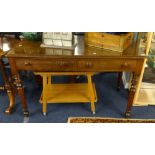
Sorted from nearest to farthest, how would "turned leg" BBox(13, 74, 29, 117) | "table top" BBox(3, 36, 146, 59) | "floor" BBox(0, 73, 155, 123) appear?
"table top" BBox(3, 36, 146, 59) → "turned leg" BBox(13, 74, 29, 117) → "floor" BBox(0, 73, 155, 123)

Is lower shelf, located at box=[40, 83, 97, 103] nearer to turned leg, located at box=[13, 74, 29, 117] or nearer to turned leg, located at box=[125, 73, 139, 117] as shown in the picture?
turned leg, located at box=[13, 74, 29, 117]

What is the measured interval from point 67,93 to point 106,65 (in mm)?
600

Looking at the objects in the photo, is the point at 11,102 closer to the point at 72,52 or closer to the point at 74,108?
the point at 74,108

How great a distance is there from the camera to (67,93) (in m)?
1.99

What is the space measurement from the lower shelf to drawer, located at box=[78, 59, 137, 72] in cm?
47

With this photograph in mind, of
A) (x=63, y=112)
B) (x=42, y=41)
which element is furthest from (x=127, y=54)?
(x=63, y=112)

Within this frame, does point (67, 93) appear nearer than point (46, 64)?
No

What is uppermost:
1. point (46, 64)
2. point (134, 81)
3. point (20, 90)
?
point (46, 64)

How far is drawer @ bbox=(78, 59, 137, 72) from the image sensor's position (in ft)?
4.96

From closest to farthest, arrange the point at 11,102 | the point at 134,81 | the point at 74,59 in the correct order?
1. the point at 74,59
2. the point at 134,81
3. the point at 11,102

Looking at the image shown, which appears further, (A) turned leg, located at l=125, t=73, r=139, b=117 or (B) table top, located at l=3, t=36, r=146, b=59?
(A) turned leg, located at l=125, t=73, r=139, b=117

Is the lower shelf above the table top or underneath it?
underneath

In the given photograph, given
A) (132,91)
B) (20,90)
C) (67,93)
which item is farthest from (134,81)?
(20,90)

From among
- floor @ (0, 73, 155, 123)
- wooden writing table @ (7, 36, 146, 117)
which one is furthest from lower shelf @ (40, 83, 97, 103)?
wooden writing table @ (7, 36, 146, 117)
